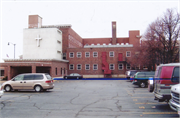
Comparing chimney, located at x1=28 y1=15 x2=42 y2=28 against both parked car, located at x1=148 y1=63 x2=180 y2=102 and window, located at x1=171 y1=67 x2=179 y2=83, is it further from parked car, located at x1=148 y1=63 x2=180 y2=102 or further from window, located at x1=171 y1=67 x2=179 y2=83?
window, located at x1=171 y1=67 x2=179 y2=83

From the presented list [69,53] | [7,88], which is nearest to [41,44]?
[69,53]

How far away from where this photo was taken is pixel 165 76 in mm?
9930

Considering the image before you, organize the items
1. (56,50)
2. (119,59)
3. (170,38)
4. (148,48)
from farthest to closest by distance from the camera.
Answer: (119,59) → (56,50) → (148,48) → (170,38)

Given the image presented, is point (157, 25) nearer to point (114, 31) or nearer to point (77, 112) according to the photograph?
point (77, 112)

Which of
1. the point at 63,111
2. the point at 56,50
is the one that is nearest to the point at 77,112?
the point at 63,111

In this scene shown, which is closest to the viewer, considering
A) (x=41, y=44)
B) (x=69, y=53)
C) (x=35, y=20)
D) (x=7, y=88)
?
(x=7, y=88)

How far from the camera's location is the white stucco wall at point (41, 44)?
46.2m

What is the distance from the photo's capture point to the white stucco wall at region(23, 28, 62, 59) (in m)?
46.2

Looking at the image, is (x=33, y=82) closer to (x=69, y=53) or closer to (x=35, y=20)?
(x=69, y=53)

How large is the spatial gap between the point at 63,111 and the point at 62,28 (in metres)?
45.5

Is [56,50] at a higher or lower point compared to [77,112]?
higher

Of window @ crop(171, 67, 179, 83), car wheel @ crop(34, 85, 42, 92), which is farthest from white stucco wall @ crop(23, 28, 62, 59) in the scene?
window @ crop(171, 67, 179, 83)

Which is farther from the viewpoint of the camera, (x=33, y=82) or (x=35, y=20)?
(x=35, y=20)

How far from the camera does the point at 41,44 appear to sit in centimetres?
4647
